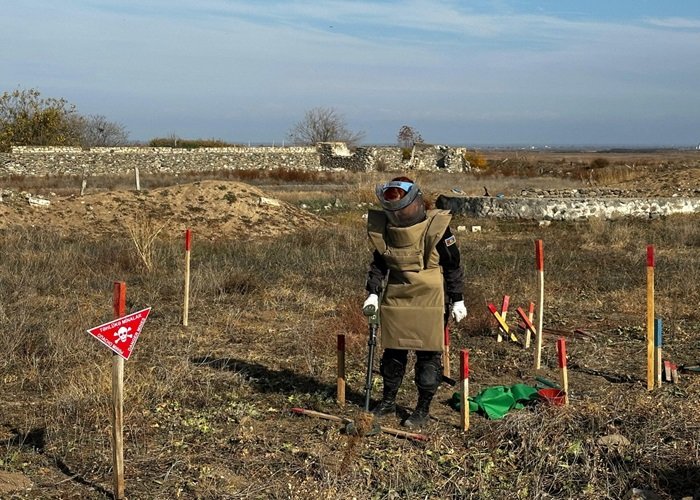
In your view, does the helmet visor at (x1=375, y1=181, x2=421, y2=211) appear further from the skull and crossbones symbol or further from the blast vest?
the skull and crossbones symbol

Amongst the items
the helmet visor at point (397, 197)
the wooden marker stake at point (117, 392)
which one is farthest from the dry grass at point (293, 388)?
the helmet visor at point (397, 197)

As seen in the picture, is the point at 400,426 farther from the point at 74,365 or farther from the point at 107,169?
the point at 107,169

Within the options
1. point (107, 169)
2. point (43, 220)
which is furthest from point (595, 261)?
point (107, 169)

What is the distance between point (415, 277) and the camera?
5141mm

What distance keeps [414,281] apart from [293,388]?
5.12 feet

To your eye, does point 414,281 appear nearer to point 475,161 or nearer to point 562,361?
point 562,361

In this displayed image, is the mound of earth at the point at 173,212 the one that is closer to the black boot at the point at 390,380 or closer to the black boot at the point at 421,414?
the black boot at the point at 390,380

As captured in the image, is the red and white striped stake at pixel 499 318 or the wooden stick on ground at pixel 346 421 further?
the red and white striped stake at pixel 499 318

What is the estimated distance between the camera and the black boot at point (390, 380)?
540 cm

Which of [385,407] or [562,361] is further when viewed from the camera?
[385,407]

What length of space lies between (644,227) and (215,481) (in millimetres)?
13998

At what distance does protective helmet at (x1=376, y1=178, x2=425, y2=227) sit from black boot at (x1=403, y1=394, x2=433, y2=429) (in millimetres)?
1134

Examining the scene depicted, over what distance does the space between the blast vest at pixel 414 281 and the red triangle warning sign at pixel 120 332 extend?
5.56ft

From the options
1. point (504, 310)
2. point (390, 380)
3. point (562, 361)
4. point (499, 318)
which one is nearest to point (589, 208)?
point (504, 310)
